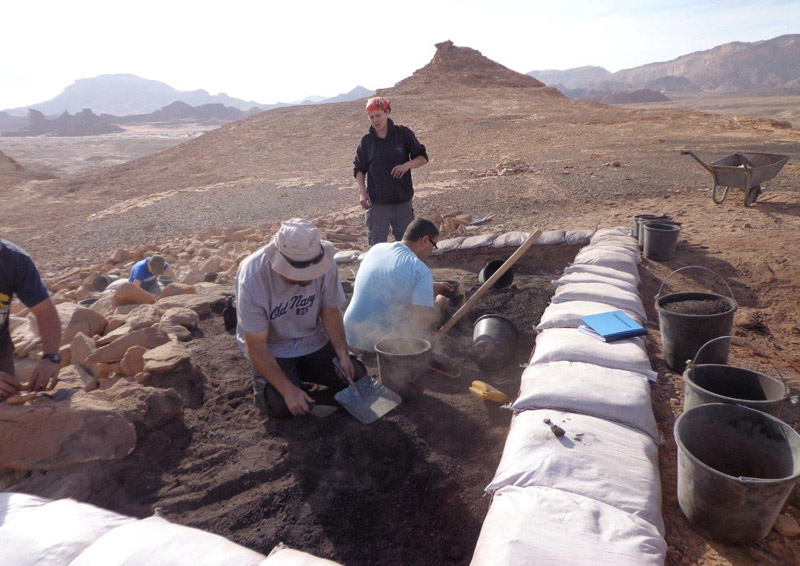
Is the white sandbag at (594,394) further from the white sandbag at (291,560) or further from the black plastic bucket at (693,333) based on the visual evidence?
the white sandbag at (291,560)

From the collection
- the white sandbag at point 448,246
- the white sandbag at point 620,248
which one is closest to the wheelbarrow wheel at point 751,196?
the white sandbag at point 620,248

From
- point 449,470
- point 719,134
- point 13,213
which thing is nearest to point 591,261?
point 449,470

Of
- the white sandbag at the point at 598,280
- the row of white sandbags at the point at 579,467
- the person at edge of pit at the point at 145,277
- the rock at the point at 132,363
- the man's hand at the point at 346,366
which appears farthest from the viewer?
the person at edge of pit at the point at 145,277

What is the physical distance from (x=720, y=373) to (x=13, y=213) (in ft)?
54.7

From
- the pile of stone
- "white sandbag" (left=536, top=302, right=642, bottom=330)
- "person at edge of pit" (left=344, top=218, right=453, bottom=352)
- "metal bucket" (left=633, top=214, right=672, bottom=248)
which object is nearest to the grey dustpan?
"person at edge of pit" (left=344, top=218, right=453, bottom=352)

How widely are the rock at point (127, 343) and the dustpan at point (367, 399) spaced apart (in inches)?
59.4

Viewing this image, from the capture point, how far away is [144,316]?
4.19 metres

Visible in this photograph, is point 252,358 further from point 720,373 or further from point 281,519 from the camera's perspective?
point 720,373

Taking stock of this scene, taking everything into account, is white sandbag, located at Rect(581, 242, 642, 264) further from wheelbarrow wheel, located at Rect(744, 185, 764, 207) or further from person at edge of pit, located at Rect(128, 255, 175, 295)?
person at edge of pit, located at Rect(128, 255, 175, 295)

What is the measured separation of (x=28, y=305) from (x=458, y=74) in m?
33.3

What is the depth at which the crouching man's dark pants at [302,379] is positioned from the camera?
9.55 feet

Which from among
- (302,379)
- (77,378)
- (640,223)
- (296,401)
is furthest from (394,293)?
(640,223)

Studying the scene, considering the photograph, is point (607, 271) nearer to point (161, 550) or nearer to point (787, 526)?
point (787, 526)

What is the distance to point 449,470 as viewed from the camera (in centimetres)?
254
